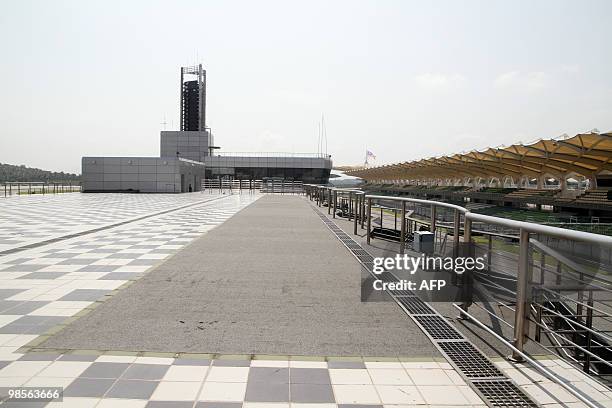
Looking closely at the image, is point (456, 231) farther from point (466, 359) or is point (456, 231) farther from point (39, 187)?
point (39, 187)

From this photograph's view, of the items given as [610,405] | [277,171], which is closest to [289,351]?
[610,405]

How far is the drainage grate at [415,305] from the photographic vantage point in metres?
4.57

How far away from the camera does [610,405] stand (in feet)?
8.75

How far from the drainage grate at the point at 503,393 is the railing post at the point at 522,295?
474 millimetres

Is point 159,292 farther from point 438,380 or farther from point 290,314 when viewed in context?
point 438,380

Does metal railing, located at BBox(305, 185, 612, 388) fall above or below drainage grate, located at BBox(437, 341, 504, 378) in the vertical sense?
above

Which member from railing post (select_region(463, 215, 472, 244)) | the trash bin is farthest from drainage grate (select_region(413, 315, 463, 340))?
the trash bin

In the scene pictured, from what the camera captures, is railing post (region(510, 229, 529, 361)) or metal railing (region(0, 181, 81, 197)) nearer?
railing post (region(510, 229, 529, 361))

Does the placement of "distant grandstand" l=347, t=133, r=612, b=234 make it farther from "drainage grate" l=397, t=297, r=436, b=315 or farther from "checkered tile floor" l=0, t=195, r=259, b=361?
"checkered tile floor" l=0, t=195, r=259, b=361

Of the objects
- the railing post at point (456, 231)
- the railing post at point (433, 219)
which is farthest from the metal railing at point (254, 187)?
the railing post at point (456, 231)

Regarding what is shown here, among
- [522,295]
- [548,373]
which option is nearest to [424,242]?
[522,295]

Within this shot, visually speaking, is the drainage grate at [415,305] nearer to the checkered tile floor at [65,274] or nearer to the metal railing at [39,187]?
the checkered tile floor at [65,274]

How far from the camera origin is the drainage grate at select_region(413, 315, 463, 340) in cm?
381

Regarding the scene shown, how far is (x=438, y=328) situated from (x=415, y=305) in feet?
2.60
